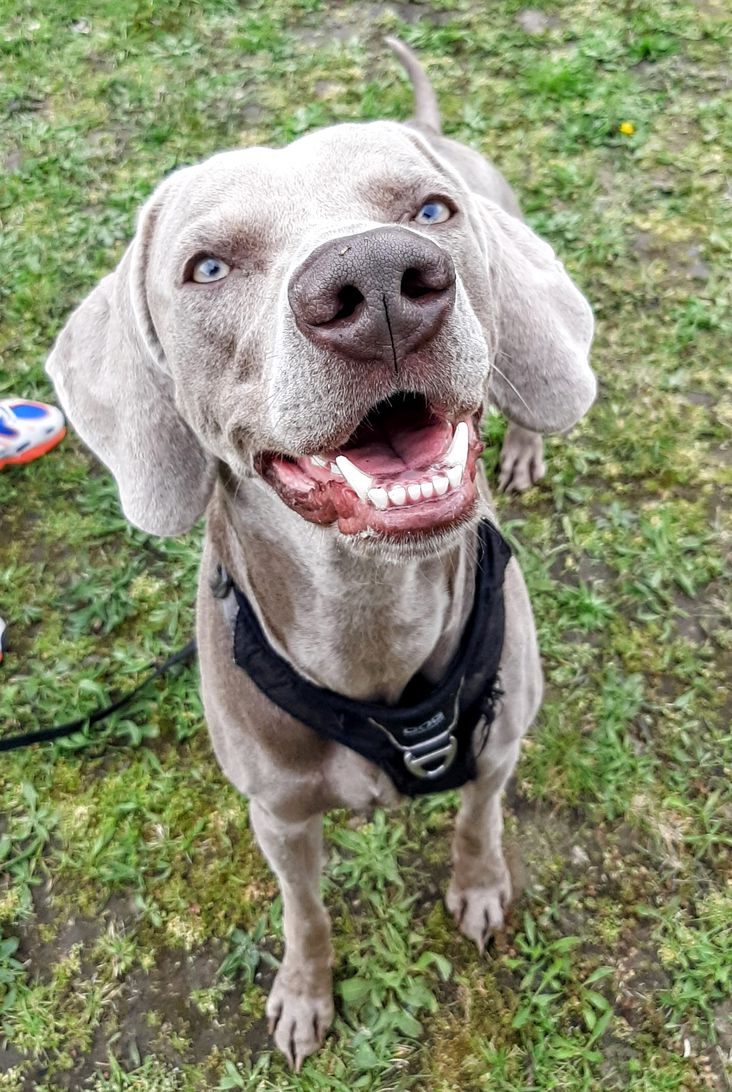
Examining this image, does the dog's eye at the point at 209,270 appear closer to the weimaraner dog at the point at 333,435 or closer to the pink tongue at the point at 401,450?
the weimaraner dog at the point at 333,435

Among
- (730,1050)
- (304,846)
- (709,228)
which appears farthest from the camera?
(709,228)

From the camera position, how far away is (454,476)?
5.69ft

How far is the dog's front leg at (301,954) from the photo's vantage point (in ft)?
9.55

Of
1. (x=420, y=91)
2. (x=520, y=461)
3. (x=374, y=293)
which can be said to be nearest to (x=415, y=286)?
(x=374, y=293)

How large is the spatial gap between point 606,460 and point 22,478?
9.38 ft

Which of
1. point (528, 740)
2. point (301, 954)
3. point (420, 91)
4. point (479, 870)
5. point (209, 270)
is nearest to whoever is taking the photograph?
point (209, 270)

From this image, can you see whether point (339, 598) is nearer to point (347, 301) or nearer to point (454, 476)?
point (454, 476)

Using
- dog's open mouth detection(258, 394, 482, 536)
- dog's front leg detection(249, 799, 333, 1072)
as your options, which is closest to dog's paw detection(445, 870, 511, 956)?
dog's front leg detection(249, 799, 333, 1072)

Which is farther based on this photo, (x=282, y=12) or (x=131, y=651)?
(x=282, y=12)

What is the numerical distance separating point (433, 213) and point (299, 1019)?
265 centimetres

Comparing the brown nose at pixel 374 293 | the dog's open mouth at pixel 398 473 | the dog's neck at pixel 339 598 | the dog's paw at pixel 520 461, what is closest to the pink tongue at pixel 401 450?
the dog's open mouth at pixel 398 473

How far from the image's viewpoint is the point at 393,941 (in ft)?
11.3

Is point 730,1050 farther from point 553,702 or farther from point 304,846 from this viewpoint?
point 304,846

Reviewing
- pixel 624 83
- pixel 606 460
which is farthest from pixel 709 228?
pixel 606 460
